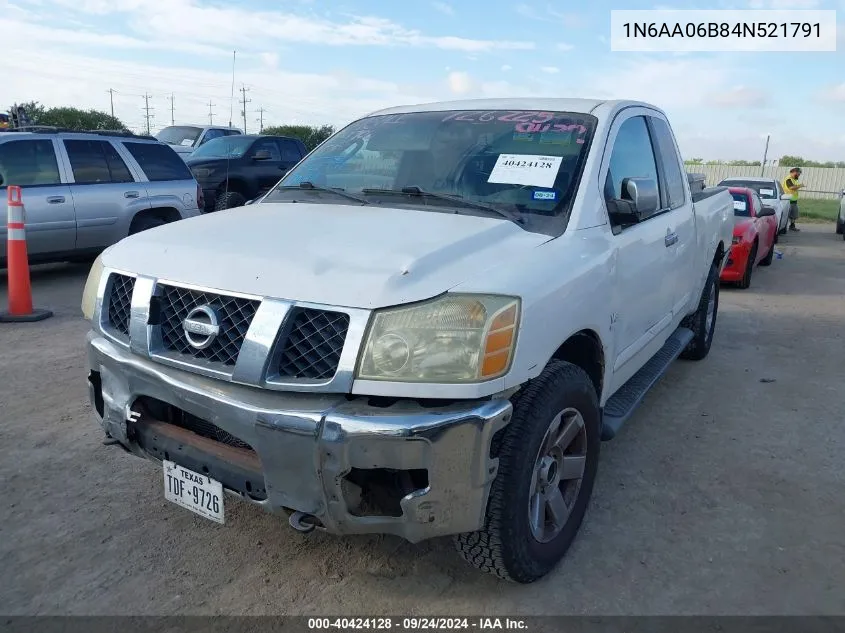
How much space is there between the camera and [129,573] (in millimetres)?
2723

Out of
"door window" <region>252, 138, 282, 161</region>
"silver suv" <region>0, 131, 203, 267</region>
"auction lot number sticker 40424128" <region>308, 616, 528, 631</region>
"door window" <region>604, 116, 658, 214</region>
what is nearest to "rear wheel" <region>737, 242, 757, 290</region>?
"door window" <region>604, 116, 658, 214</region>

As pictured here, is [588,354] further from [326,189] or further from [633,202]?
[326,189]

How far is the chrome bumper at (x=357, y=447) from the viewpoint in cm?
212

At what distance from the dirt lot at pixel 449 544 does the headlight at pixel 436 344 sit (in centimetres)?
95

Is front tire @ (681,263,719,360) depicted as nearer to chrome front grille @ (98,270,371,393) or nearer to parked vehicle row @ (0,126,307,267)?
chrome front grille @ (98,270,371,393)

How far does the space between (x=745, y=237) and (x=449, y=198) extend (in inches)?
299

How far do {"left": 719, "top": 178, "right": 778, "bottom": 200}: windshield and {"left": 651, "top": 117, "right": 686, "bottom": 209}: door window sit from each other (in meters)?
11.2

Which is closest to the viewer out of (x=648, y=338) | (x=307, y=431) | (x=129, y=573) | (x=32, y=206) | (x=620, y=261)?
(x=307, y=431)

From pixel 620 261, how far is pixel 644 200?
0.33 metres

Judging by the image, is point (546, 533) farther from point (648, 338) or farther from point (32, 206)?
point (32, 206)

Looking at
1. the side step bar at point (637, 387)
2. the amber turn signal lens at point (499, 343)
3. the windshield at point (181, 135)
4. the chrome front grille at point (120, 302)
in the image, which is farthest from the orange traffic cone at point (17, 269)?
the windshield at point (181, 135)

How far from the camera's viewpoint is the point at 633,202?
324 centimetres

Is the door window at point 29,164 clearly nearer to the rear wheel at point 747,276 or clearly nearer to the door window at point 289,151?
the door window at point 289,151

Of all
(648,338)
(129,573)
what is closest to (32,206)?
(129,573)
